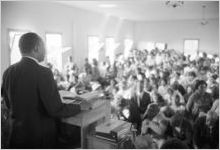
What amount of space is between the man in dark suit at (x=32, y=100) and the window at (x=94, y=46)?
7.90 metres

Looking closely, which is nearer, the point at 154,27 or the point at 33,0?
the point at 33,0

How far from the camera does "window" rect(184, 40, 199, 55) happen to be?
13.8 metres

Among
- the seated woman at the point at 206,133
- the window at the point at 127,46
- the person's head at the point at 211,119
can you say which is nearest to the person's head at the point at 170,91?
the person's head at the point at 211,119

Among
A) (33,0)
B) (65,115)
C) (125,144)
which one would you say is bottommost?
(125,144)

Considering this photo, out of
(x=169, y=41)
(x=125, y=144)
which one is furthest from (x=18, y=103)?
(x=169, y=41)

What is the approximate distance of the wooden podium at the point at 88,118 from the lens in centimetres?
146

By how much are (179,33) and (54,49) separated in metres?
8.75

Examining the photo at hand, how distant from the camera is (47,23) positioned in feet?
22.6

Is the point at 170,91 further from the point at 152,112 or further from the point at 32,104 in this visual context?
the point at 32,104

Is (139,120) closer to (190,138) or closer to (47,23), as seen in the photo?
(190,138)

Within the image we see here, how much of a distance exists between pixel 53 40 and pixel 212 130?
5.62 meters

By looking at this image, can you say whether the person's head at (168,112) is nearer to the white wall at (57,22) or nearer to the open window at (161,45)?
the white wall at (57,22)

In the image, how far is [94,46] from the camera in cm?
970

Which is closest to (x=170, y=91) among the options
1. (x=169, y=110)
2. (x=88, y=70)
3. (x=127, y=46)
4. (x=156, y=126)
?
(x=169, y=110)
